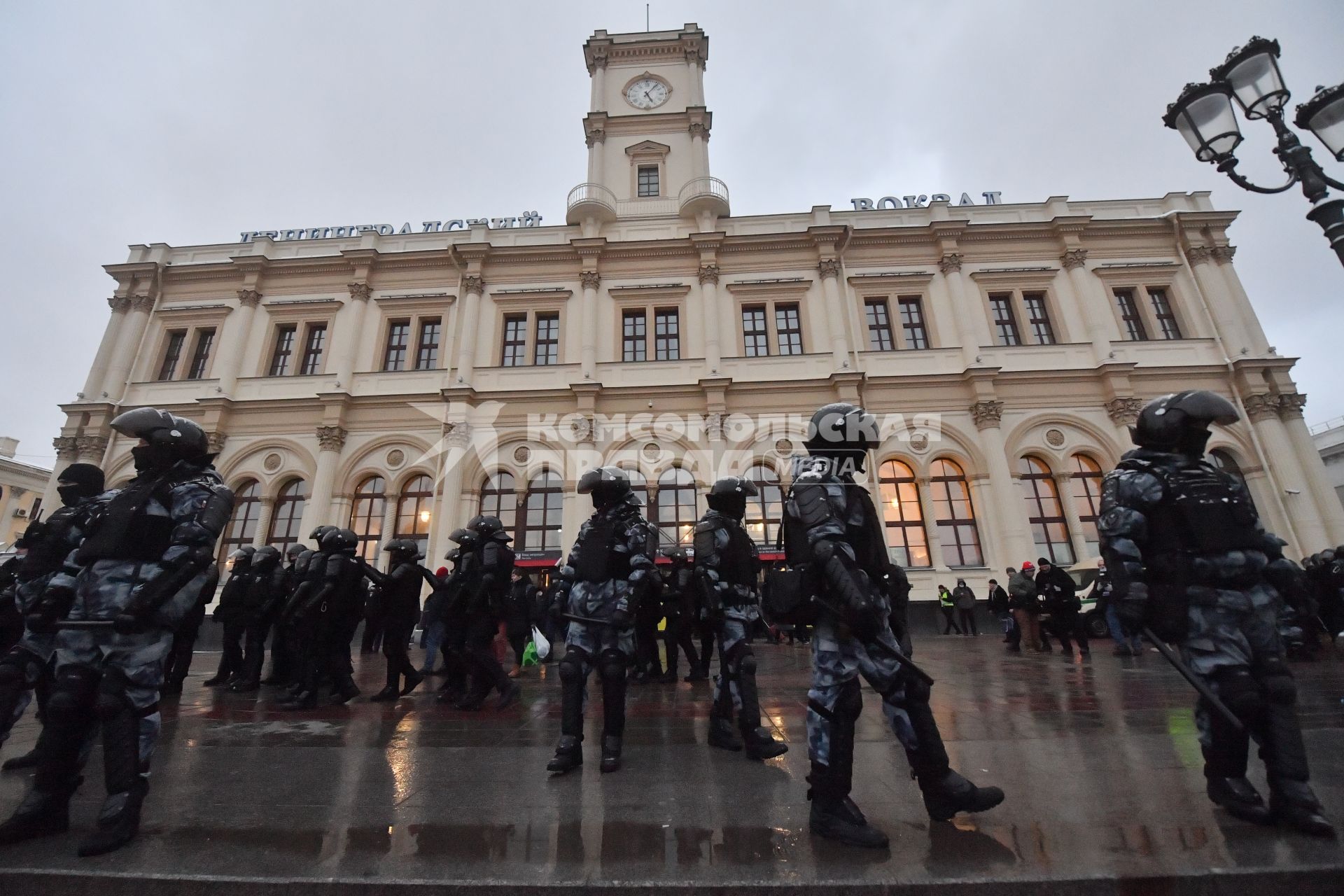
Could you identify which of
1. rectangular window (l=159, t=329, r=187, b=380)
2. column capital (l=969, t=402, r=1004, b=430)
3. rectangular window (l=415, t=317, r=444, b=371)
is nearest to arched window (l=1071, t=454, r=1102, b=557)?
column capital (l=969, t=402, r=1004, b=430)

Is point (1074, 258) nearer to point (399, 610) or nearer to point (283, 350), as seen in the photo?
point (399, 610)

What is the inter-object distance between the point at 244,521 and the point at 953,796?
2103cm

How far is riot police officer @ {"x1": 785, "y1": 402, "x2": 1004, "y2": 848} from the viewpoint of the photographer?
106 inches

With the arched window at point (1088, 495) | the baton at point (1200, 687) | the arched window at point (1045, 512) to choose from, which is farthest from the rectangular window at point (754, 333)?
the baton at point (1200, 687)

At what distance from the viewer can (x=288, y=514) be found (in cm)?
1759

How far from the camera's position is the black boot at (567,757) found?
3695mm

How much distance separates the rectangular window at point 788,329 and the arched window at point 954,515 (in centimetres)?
589

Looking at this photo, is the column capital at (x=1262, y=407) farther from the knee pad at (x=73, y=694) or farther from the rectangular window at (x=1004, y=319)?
the knee pad at (x=73, y=694)

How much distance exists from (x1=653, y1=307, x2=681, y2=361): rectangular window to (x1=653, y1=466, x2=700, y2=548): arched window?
160 inches

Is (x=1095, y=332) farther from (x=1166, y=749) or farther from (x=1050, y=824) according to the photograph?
(x=1050, y=824)

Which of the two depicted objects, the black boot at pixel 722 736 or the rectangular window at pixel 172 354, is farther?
the rectangular window at pixel 172 354

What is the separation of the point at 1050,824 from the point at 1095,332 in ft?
66.5

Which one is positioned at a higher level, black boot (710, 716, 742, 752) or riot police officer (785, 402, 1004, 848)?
riot police officer (785, 402, 1004, 848)

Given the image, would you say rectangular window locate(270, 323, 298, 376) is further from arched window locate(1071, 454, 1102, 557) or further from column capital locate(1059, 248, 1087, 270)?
column capital locate(1059, 248, 1087, 270)
